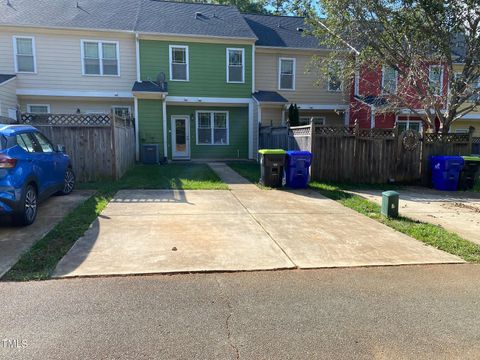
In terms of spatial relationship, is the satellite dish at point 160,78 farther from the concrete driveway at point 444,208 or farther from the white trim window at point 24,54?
the concrete driveway at point 444,208

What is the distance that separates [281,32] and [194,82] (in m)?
6.12

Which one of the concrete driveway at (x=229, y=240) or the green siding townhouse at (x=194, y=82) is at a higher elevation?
the green siding townhouse at (x=194, y=82)

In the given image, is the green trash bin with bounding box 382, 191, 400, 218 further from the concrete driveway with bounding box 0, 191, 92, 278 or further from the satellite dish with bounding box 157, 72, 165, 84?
the satellite dish with bounding box 157, 72, 165, 84

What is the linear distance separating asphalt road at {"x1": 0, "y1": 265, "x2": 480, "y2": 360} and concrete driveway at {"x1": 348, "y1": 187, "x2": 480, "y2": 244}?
287 cm

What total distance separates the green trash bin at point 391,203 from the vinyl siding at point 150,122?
1227 cm

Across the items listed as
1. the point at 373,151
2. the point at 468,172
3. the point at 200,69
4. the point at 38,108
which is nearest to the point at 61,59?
the point at 38,108

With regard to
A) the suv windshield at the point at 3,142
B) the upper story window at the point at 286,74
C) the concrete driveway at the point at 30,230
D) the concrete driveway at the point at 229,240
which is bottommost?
the concrete driveway at the point at 229,240

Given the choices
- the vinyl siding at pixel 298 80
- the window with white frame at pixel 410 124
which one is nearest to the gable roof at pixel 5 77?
the vinyl siding at pixel 298 80

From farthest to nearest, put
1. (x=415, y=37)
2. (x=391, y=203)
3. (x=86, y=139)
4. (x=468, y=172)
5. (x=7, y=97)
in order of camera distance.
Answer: (x=7, y=97) < (x=415, y=37) < (x=468, y=172) < (x=86, y=139) < (x=391, y=203)

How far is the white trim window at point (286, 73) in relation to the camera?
1953cm

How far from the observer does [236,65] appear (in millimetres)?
18422

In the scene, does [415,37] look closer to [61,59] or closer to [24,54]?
[61,59]

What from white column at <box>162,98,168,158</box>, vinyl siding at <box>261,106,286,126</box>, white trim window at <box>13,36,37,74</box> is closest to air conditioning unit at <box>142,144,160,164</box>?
white column at <box>162,98,168,158</box>

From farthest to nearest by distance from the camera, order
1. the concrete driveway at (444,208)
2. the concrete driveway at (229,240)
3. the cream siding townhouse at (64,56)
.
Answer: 1. the cream siding townhouse at (64,56)
2. the concrete driveway at (444,208)
3. the concrete driveway at (229,240)
